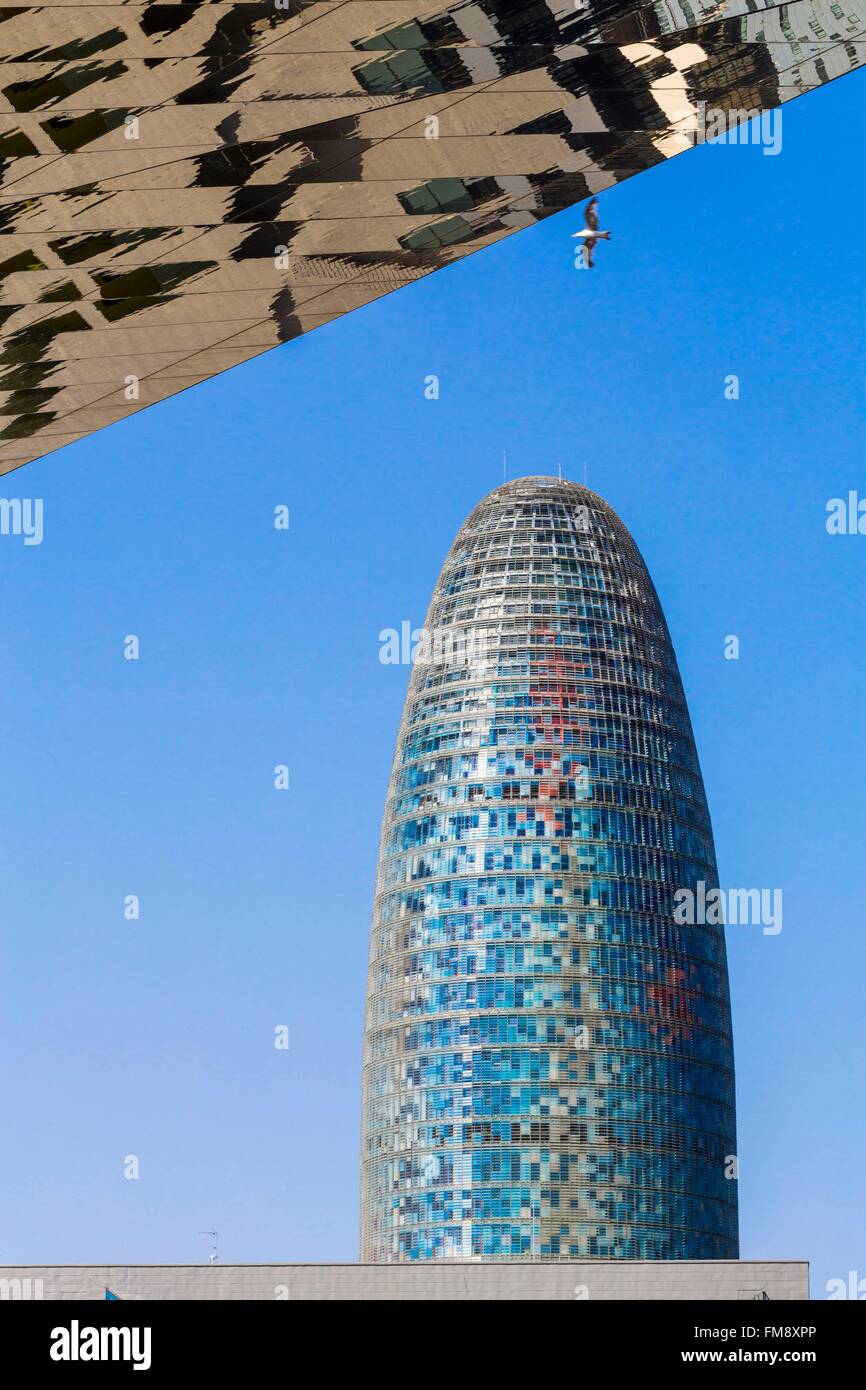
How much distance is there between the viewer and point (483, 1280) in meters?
76.5

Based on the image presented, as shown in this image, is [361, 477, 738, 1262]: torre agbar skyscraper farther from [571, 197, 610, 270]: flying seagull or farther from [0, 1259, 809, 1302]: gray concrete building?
[571, 197, 610, 270]: flying seagull

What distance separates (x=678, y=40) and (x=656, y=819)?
12872cm

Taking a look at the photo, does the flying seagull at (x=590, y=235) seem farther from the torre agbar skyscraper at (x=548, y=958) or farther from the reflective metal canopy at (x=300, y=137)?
the torre agbar skyscraper at (x=548, y=958)

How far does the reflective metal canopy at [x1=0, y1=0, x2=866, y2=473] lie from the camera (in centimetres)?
1698

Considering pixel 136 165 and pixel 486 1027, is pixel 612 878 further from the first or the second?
pixel 136 165

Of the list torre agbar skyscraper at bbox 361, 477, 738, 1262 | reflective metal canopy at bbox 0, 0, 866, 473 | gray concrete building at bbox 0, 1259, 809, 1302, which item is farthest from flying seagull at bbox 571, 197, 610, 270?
torre agbar skyscraper at bbox 361, 477, 738, 1262

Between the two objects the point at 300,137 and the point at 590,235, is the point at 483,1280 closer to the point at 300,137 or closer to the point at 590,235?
the point at 590,235

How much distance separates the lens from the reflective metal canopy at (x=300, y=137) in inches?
669

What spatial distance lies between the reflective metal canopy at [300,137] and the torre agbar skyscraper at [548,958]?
4837 inches

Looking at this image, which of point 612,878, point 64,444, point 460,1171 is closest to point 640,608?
point 612,878

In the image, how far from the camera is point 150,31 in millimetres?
16547

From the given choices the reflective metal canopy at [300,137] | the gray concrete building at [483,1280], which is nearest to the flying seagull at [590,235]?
the reflective metal canopy at [300,137]

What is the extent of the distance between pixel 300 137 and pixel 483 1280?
6418 cm

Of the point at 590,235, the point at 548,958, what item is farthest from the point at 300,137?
the point at 548,958
